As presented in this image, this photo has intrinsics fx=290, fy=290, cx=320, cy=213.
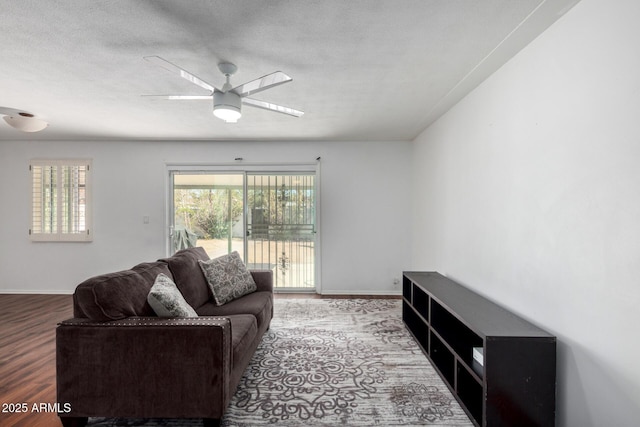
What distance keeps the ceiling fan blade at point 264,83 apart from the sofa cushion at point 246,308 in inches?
70.7

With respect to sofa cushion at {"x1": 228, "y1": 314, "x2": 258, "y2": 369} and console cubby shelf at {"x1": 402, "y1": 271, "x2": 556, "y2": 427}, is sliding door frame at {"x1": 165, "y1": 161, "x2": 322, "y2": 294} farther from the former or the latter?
console cubby shelf at {"x1": 402, "y1": 271, "x2": 556, "y2": 427}

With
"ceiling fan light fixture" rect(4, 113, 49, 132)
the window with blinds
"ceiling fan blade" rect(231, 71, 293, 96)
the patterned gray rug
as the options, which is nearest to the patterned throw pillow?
the patterned gray rug

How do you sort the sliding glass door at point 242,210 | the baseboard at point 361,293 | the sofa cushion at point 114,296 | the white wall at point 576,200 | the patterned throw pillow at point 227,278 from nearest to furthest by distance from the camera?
the white wall at point 576,200, the sofa cushion at point 114,296, the patterned throw pillow at point 227,278, the baseboard at point 361,293, the sliding glass door at point 242,210

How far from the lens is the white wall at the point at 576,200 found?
1272 mm

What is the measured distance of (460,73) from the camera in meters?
2.41

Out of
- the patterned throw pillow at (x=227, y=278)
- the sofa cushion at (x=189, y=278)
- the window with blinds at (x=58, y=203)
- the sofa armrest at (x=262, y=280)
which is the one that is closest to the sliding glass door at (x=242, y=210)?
the window with blinds at (x=58, y=203)

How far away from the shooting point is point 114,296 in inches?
69.2

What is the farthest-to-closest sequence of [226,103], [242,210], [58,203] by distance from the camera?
[242,210] → [58,203] → [226,103]

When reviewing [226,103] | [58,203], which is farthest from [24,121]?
[226,103]

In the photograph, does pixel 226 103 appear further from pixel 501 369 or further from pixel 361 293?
pixel 361 293

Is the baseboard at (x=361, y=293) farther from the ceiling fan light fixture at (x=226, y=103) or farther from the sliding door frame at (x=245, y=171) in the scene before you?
the ceiling fan light fixture at (x=226, y=103)

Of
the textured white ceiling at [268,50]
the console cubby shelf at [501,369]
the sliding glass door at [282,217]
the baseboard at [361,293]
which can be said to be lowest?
the baseboard at [361,293]

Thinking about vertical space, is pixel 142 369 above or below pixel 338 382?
above

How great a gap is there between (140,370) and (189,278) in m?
1.01
